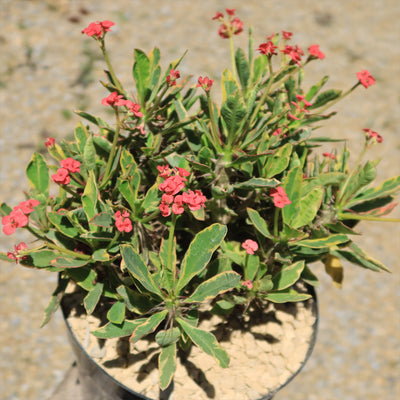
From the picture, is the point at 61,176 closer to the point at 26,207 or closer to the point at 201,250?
the point at 26,207

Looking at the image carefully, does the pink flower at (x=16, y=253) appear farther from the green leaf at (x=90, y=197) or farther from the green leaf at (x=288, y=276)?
the green leaf at (x=288, y=276)

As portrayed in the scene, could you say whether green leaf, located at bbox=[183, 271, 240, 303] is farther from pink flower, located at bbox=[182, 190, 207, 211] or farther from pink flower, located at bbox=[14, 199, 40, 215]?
pink flower, located at bbox=[14, 199, 40, 215]

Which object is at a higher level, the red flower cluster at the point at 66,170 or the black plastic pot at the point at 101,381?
the red flower cluster at the point at 66,170

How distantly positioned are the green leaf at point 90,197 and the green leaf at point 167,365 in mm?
286

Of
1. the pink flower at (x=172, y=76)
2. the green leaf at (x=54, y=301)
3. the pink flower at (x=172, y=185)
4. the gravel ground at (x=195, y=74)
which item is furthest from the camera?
the gravel ground at (x=195, y=74)

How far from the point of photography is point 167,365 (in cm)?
85

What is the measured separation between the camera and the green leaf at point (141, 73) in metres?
0.94

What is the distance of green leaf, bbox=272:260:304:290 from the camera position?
3.03ft

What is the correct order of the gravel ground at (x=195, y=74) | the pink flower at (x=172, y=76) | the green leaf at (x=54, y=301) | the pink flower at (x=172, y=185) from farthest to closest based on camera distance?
1. the gravel ground at (x=195, y=74)
2. the green leaf at (x=54, y=301)
3. the pink flower at (x=172, y=76)
4. the pink flower at (x=172, y=185)

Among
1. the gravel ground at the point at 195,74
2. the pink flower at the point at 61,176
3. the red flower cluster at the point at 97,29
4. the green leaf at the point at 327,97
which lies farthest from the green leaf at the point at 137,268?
the gravel ground at the point at 195,74

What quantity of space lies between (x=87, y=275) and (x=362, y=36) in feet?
10.3

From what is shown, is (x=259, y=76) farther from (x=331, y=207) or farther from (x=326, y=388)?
(x=326, y=388)

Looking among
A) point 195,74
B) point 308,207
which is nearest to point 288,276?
point 308,207

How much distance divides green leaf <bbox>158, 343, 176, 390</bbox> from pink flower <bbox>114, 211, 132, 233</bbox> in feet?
0.80
